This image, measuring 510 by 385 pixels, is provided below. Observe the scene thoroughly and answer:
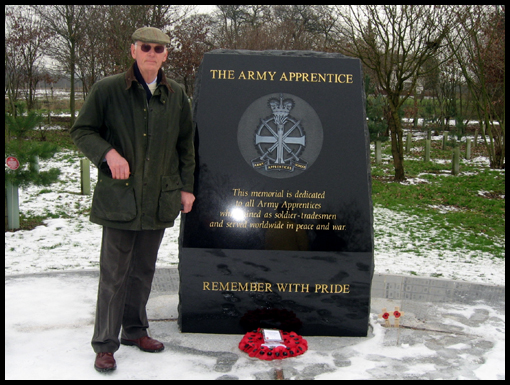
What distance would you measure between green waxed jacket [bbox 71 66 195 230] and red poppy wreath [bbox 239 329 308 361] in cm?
95

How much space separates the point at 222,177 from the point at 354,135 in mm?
953

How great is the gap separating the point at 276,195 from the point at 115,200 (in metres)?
1.14

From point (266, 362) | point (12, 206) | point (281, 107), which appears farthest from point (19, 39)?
point (266, 362)

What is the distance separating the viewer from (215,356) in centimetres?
346

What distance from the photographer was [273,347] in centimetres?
348

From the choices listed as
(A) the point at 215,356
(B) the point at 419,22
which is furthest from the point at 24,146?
(B) the point at 419,22

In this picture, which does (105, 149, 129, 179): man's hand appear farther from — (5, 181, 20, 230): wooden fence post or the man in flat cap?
(5, 181, 20, 230): wooden fence post

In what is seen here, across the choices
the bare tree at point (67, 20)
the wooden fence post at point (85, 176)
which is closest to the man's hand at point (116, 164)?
the wooden fence post at point (85, 176)

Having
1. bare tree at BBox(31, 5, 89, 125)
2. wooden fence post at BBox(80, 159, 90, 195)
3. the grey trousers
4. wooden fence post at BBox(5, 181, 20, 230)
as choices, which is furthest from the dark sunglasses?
bare tree at BBox(31, 5, 89, 125)

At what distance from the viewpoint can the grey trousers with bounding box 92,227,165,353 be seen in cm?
327

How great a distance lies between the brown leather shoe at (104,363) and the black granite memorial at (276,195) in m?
0.75

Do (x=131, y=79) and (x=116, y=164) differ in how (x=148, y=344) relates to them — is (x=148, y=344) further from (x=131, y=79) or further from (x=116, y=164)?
(x=131, y=79)

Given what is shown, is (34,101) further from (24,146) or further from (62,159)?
(24,146)

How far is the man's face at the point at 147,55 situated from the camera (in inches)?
128
